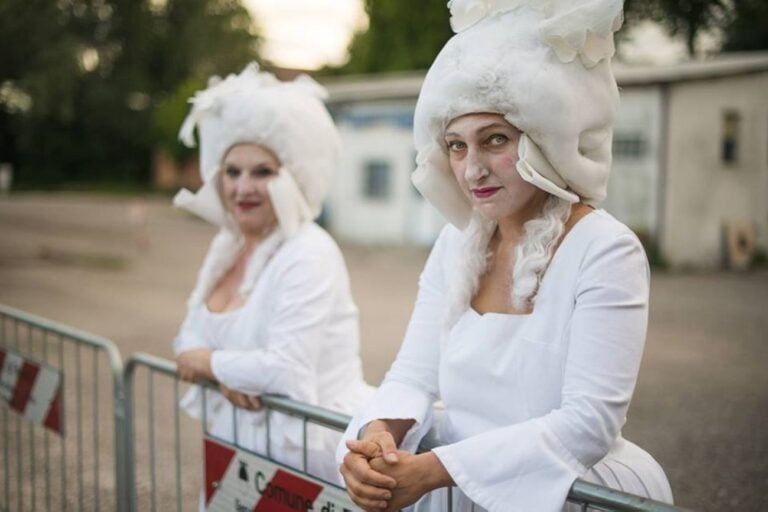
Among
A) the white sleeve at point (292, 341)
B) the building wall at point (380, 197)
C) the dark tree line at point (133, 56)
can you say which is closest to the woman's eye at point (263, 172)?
the white sleeve at point (292, 341)

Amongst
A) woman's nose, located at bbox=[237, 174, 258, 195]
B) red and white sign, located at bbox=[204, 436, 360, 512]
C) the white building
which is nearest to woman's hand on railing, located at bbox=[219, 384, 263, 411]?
red and white sign, located at bbox=[204, 436, 360, 512]

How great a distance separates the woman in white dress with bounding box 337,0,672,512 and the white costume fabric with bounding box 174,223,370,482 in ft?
2.05

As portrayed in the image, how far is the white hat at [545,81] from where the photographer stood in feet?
4.97

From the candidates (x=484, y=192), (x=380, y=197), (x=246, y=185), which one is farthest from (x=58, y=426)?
(x=380, y=197)

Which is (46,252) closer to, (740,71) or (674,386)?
(674,386)

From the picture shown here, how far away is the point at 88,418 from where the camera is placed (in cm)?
568

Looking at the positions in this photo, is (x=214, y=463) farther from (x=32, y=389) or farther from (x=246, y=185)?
(x=32, y=389)

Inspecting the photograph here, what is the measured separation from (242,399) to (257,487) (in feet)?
1.04

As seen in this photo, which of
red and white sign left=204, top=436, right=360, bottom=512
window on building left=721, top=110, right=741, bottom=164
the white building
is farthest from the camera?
window on building left=721, top=110, right=741, bottom=164

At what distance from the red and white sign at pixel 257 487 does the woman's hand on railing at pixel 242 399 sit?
0.44ft

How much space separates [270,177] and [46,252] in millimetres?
14013

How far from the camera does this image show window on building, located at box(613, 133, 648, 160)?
1481 cm

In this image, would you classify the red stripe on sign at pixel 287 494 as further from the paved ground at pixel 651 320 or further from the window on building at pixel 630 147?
the window on building at pixel 630 147

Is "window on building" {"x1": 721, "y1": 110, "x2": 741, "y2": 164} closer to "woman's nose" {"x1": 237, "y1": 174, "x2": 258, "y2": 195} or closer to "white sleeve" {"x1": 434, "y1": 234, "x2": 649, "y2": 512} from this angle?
"woman's nose" {"x1": 237, "y1": 174, "x2": 258, "y2": 195}
